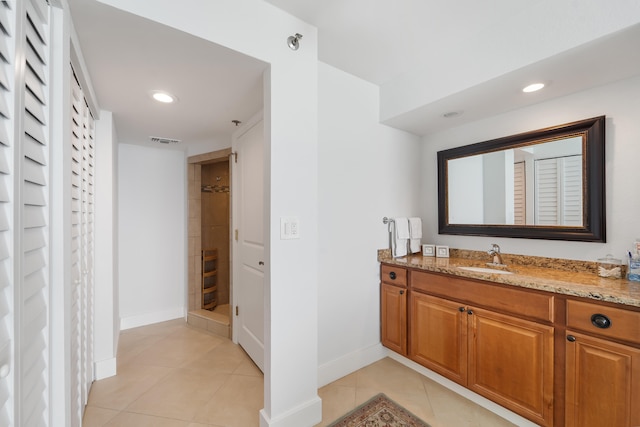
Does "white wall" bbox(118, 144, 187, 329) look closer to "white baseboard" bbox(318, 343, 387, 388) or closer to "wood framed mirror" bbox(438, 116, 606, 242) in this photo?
"white baseboard" bbox(318, 343, 387, 388)

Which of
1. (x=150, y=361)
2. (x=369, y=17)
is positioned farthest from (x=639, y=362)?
(x=150, y=361)

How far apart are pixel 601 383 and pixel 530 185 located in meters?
1.28

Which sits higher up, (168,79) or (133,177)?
(168,79)

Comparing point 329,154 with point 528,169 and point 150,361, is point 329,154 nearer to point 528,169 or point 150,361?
point 528,169

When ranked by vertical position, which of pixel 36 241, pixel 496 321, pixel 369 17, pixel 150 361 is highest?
pixel 369 17

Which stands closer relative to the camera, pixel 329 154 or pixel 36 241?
pixel 36 241

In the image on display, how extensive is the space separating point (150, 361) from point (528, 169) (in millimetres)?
3462

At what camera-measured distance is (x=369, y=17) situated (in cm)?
158

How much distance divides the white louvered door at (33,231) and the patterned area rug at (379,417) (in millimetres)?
1455

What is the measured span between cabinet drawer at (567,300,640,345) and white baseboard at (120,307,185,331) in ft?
12.2

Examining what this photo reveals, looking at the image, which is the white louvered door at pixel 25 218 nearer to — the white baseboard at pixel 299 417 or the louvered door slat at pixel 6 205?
the louvered door slat at pixel 6 205

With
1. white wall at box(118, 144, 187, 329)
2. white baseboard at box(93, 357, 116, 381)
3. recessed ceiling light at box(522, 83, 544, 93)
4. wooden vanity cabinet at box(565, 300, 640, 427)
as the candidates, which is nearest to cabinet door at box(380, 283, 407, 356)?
wooden vanity cabinet at box(565, 300, 640, 427)

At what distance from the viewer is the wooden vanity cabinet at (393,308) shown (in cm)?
216

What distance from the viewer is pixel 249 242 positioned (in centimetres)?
241
